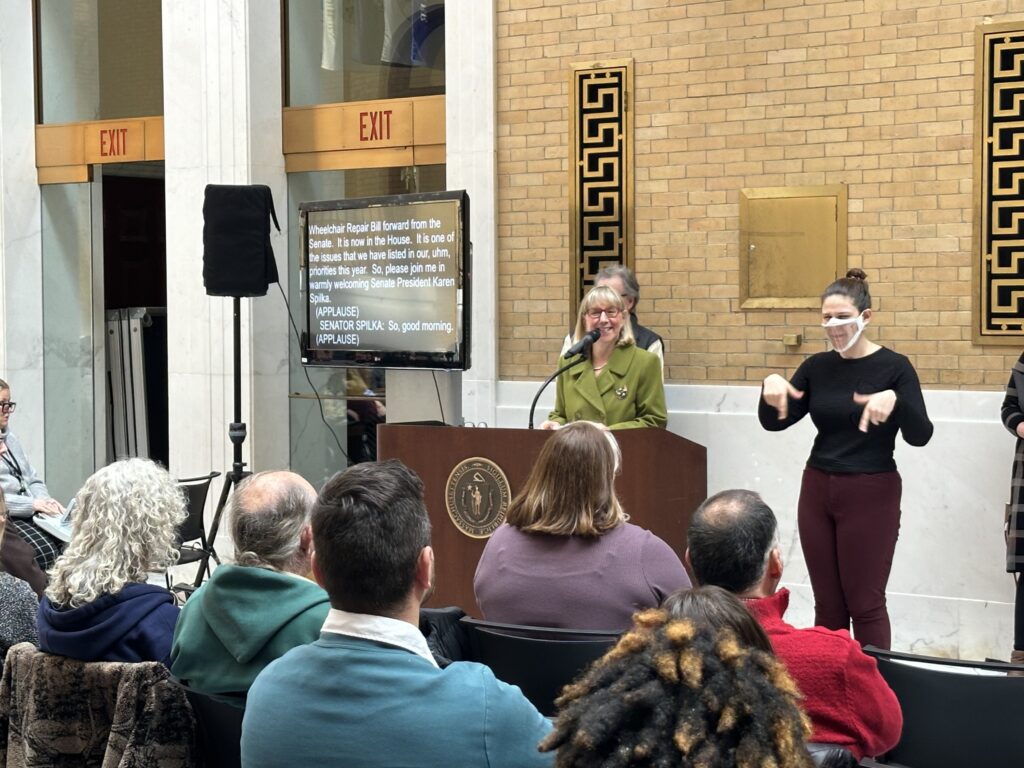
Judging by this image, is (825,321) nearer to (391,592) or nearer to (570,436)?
(570,436)

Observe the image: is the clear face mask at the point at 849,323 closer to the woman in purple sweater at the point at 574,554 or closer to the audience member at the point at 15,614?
the woman in purple sweater at the point at 574,554

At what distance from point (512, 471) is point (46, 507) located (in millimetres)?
2491

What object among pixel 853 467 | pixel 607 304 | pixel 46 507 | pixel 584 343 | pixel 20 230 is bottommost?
pixel 46 507

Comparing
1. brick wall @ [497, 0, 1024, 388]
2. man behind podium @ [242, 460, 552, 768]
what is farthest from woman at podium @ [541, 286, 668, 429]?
man behind podium @ [242, 460, 552, 768]

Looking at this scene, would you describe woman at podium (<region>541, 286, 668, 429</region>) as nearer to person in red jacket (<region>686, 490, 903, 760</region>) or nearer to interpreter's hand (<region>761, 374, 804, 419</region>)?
interpreter's hand (<region>761, 374, 804, 419</region>)

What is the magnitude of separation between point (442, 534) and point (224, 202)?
2812mm

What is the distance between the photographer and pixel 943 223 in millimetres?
6242

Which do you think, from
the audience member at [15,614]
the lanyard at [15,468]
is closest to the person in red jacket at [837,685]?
the audience member at [15,614]

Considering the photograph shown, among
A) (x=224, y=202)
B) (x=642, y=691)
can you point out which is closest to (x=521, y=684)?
(x=642, y=691)

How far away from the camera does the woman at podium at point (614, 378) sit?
5598 mm

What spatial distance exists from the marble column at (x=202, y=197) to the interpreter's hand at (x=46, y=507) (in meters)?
2.26

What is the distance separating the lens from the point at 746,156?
6719 millimetres

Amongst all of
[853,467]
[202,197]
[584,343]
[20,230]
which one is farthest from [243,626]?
[20,230]

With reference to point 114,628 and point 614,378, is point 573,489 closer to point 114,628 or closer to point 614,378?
point 114,628
